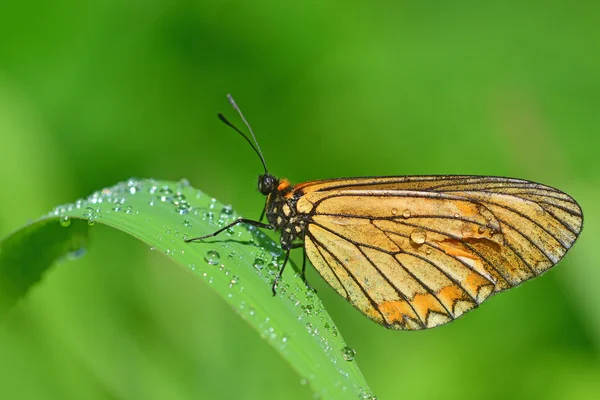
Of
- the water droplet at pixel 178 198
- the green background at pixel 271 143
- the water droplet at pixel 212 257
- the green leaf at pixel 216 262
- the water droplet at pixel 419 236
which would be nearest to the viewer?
the green leaf at pixel 216 262

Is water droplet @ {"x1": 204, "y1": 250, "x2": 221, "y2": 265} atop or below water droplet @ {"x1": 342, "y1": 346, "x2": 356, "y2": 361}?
atop

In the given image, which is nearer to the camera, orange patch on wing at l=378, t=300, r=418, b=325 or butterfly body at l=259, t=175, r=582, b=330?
butterfly body at l=259, t=175, r=582, b=330

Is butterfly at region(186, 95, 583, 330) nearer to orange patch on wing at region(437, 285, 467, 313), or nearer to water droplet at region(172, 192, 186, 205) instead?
orange patch on wing at region(437, 285, 467, 313)

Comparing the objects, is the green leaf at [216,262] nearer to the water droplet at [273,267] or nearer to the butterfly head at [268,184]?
the water droplet at [273,267]

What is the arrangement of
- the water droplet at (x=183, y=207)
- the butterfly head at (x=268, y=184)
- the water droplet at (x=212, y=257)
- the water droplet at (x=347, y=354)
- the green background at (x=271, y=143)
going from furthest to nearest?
1. the green background at (x=271, y=143)
2. the butterfly head at (x=268, y=184)
3. the water droplet at (x=183, y=207)
4. the water droplet at (x=212, y=257)
5. the water droplet at (x=347, y=354)

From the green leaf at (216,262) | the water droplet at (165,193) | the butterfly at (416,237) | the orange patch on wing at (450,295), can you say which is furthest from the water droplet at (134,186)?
the orange patch on wing at (450,295)

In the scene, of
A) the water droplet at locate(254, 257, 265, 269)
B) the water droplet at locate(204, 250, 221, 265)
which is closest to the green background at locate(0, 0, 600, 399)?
the water droplet at locate(254, 257, 265, 269)

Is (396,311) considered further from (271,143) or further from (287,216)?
(271,143)

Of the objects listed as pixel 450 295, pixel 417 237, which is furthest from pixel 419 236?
pixel 450 295
